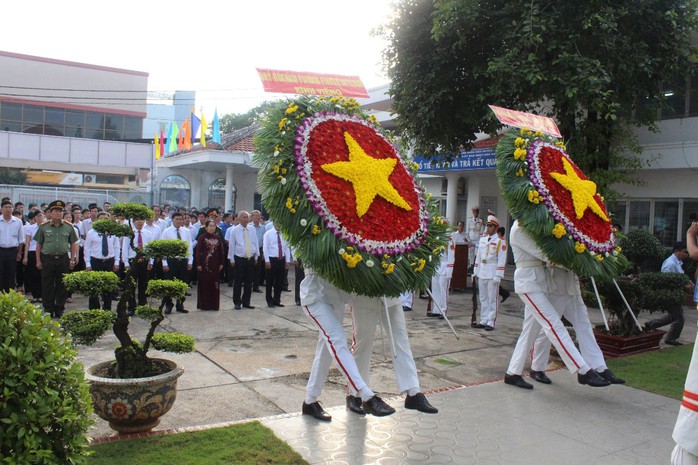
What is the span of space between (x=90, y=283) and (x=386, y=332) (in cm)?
229

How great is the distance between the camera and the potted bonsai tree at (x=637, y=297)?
25.1 ft

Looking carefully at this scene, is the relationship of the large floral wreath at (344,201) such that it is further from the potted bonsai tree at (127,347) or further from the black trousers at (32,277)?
the black trousers at (32,277)

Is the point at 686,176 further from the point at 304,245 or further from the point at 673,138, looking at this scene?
the point at 304,245

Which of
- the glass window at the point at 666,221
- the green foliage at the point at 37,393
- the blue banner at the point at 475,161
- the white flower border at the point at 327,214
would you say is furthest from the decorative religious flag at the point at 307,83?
the glass window at the point at 666,221

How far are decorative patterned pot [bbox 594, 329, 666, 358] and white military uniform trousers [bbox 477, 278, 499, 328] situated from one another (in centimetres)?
206

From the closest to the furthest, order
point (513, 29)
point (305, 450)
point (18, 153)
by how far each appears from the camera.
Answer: point (305, 450)
point (513, 29)
point (18, 153)

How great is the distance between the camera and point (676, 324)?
28.4ft

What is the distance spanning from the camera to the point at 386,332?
15.7ft

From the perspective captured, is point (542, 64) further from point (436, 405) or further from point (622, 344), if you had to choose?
point (436, 405)

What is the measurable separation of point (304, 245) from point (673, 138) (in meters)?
12.1

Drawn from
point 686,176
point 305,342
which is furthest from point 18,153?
point 686,176

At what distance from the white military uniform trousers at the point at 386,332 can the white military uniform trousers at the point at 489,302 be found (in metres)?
5.17

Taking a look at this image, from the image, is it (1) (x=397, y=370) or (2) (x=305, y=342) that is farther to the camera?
(2) (x=305, y=342)

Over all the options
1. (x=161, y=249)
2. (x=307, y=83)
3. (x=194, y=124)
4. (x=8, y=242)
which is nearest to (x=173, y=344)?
(x=161, y=249)
